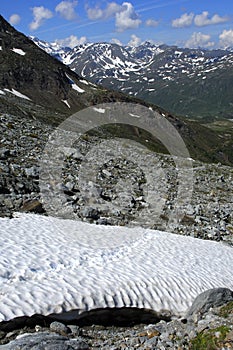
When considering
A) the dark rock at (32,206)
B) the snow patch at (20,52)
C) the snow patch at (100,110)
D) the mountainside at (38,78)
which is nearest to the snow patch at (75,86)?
the mountainside at (38,78)

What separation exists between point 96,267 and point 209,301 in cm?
391

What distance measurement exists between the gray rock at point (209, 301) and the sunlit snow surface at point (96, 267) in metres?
1.00

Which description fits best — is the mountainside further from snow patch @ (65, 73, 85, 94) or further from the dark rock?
the dark rock

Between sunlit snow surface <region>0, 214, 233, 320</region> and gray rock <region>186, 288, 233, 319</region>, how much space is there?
998 millimetres

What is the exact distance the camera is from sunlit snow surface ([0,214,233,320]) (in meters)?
10.3

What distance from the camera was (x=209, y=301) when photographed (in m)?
11.1

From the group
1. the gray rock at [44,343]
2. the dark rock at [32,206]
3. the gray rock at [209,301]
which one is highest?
the dark rock at [32,206]

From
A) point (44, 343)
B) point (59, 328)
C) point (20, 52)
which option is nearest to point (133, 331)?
point (59, 328)

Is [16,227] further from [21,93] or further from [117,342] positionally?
[21,93]

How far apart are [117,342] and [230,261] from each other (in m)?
10.4

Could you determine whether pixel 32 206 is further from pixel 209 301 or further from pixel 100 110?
pixel 100 110

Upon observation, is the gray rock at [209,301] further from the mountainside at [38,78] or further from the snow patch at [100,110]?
the snow patch at [100,110]

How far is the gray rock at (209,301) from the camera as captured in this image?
10953 millimetres

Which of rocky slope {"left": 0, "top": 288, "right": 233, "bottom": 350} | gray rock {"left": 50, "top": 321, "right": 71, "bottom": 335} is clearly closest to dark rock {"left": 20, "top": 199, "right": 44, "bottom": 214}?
rocky slope {"left": 0, "top": 288, "right": 233, "bottom": 350}
